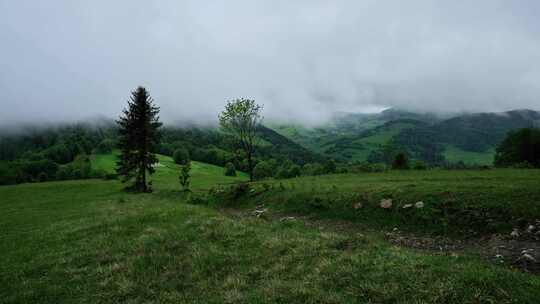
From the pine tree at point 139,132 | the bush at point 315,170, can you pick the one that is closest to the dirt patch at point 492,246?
the pine tree at point 139,132

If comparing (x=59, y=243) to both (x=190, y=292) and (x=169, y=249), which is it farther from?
(x=190, y=292)

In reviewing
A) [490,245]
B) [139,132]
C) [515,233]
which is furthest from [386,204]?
[139,132]

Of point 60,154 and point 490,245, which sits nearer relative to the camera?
point 490,245

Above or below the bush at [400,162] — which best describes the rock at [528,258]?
below

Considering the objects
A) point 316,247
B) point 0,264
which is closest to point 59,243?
point 0,264

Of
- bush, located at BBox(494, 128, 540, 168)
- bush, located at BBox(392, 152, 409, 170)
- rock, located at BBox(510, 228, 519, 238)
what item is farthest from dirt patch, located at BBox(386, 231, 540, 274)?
bush, located at BBox(494, 128, 540, 168)

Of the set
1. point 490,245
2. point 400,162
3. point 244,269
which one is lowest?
point 244,269

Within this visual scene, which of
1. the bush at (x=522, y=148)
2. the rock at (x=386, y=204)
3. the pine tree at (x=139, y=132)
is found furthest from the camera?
the bush at (x=522, y=148)

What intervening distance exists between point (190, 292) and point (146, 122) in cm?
4253

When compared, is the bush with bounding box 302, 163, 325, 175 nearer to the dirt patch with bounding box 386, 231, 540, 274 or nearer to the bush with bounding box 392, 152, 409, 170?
the bush with bounding box 392, 152, 409, 170

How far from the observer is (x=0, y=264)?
38.9ft

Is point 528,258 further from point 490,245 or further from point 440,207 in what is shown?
point 440,207

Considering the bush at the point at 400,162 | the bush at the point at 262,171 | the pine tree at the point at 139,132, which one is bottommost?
the bush at the point at 262,171

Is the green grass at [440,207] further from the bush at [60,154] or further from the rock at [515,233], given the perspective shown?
the bush at [60,154]
